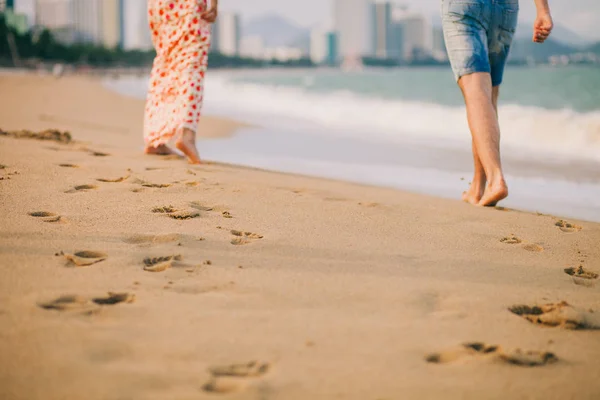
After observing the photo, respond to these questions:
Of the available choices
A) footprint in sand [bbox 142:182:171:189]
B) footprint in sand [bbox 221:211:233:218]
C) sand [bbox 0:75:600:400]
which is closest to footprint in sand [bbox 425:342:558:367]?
sand [bbox 0:75:600:400]

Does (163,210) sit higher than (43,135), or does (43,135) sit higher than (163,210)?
(43,135)

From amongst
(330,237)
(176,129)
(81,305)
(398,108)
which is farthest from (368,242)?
(398,108)

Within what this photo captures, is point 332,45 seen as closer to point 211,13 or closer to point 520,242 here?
point 211,13

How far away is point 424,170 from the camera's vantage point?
5469 mm

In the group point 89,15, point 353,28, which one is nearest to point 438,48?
point 353,28

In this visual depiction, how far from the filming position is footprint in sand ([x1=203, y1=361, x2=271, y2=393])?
1.33 metres

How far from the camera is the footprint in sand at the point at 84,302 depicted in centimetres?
168

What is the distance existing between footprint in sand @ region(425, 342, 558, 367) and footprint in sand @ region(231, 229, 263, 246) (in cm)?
104

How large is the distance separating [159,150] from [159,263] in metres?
2.85

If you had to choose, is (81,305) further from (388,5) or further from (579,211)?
(388,5)

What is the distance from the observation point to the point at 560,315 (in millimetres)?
1779

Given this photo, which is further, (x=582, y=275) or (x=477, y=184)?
(x=477, y=184)

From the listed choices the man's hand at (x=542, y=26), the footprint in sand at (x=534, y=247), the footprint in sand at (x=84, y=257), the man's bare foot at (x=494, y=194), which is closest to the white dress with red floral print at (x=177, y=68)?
the man's bare foot at (x=494, y=194)

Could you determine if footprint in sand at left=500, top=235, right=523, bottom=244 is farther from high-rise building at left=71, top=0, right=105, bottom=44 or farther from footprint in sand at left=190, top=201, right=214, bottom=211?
high-rise building at left=71, top=0, right=105, bottom=44
